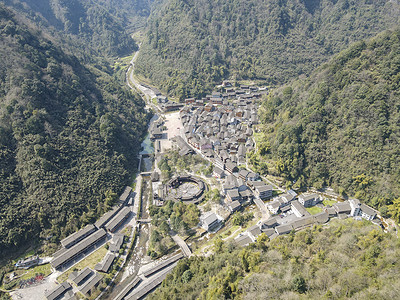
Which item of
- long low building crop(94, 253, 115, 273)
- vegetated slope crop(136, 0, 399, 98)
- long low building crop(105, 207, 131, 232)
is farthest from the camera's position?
vegetated slope crop(136, 0, 399, 98)

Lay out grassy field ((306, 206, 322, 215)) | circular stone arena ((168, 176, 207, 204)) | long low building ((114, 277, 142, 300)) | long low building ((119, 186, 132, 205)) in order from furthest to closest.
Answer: circular stone arena ((168, 176, 207, 204)), long low building ((119, 186, 132, 205)), grassy field ((306, 206, 322, 215)), long low building ((114, 277, 142, 300))

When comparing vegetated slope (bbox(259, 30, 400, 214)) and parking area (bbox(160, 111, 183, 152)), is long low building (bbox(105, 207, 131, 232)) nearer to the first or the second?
parking area (bbox(160, 111, 183, 152))

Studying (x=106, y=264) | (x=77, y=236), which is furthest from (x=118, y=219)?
(x=106, y=264)

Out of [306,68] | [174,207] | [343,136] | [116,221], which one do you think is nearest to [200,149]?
[174,207]

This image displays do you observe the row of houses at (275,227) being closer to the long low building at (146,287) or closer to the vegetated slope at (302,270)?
the vegetated slope at (302,270)

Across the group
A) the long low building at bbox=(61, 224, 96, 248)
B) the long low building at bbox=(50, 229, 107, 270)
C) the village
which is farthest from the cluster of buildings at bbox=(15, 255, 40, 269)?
the long low building at bbox=(61, 224, 96, 248)

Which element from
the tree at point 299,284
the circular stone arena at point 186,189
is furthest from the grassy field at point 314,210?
the tree at point 299,284
